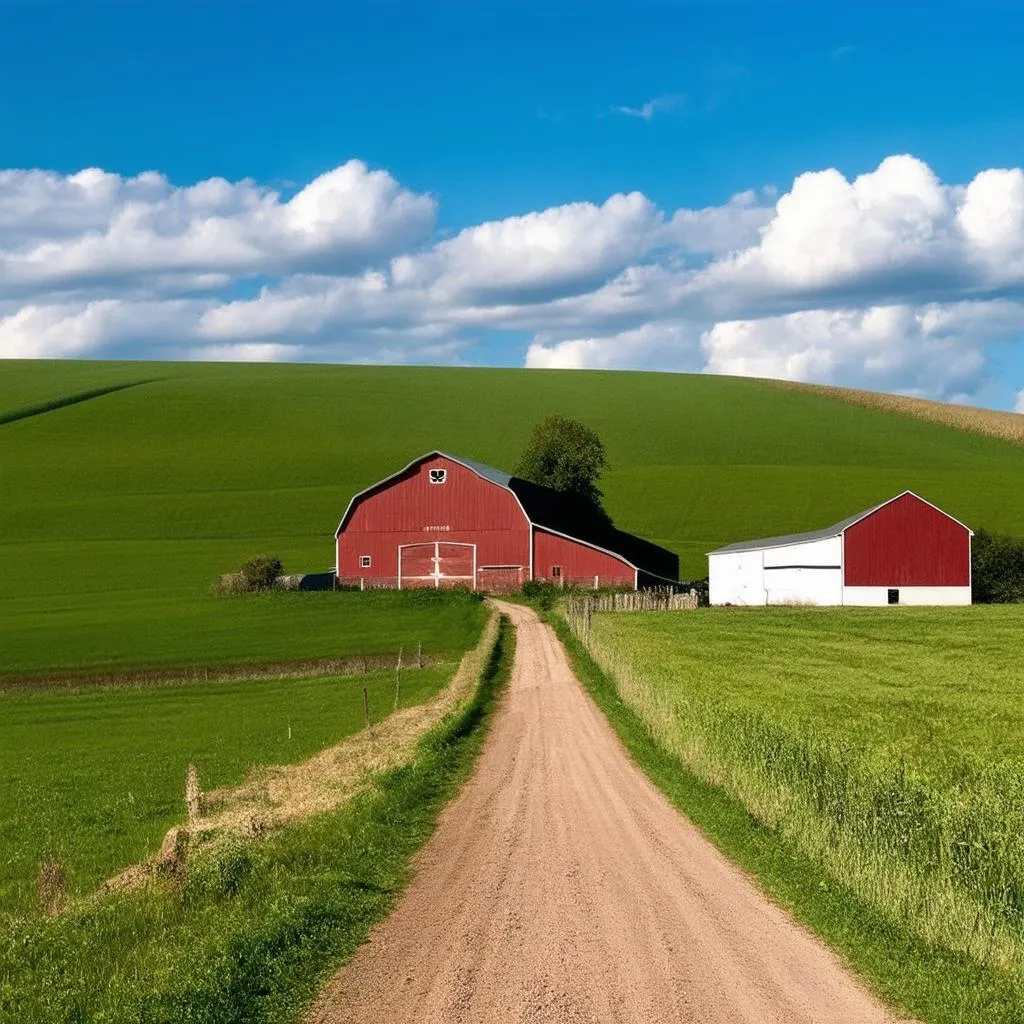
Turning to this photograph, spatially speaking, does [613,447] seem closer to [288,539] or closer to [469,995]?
[288,539]

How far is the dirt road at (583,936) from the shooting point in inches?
404

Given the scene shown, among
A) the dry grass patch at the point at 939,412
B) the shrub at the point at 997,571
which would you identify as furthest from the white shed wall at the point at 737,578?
the dry grass patch at the point at 939,412

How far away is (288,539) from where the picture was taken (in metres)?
91.9

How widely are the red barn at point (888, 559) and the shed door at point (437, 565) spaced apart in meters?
18.7

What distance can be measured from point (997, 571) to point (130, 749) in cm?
5634

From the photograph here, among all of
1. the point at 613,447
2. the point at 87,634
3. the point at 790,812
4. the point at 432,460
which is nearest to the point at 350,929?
the point at 790,812

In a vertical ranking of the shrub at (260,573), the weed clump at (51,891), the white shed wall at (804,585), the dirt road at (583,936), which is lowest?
the weed clump at (51,891)

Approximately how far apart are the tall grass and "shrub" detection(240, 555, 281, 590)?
49565mm

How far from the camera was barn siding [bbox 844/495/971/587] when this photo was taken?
6756 centimetres

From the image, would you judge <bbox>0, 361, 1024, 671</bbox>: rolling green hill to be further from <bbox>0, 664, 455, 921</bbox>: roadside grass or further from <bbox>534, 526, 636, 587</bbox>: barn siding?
<bbox>534, 526, 636, 587</bbox>: barn siding

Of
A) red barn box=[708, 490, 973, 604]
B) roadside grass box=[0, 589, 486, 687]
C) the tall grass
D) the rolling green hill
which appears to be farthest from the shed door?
the tall grass

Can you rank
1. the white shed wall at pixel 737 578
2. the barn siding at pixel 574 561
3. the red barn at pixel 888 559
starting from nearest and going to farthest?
the red barn at pixel 888 559, the barn siding at pixel 574 561, the white shed wall at pixel 737 578

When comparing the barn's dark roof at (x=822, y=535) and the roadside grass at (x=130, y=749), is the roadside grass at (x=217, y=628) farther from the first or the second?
the barn's dark roof at (x=822, y=535)

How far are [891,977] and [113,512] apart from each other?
93462 mm
